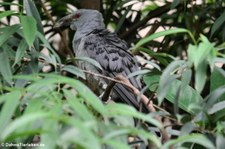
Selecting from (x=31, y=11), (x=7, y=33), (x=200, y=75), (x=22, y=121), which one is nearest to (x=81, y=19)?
(x=31, y=11)

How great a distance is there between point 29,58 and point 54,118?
855mm

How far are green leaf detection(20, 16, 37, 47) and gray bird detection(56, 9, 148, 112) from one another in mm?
968

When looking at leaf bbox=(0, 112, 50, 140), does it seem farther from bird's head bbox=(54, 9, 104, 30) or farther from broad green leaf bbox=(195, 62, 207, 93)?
bird's head bbox=(54, 9, 104, 30)

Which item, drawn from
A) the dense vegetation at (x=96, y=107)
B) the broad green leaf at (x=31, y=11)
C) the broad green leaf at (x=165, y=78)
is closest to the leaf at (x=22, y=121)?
the dense vegetation at (x=96, y=107)

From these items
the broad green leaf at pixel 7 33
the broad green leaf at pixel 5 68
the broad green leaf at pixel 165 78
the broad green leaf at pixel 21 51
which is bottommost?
the broad green leaf at pixel 5 68

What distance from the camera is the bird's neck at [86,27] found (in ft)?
11.2

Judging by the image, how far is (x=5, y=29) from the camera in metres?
1.99

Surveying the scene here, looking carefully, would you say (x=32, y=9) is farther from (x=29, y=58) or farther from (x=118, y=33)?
(x=118, y=33)

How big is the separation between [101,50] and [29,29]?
130cm

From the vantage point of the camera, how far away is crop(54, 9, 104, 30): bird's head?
330 cm

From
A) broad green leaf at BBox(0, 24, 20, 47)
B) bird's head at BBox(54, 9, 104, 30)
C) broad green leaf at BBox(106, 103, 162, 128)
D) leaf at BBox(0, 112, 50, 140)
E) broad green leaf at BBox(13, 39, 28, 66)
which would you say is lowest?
bird's head at BBox(54, 9, 104, 30)

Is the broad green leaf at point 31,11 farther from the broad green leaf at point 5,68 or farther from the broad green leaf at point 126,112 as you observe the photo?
the broad green leaf at point 126,112

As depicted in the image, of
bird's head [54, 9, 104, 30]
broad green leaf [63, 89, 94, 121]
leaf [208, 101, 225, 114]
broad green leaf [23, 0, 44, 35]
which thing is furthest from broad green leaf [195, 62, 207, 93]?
bird's head [54, 9, 104, 30]

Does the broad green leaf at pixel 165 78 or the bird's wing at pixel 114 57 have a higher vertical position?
the broad green leaf at pixel 165 78
